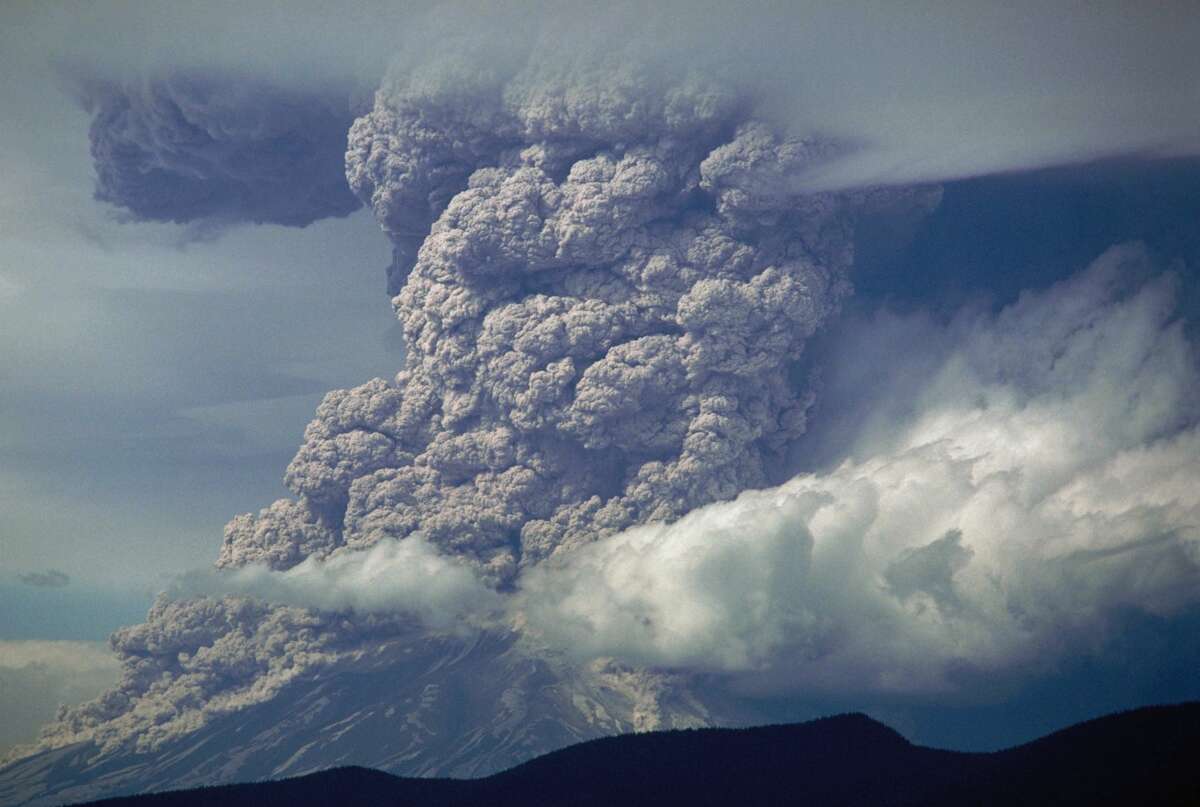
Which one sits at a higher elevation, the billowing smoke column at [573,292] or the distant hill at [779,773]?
the billowing smoke column at [573,292]

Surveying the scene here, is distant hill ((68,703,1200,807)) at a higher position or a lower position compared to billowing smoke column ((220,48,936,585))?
lower

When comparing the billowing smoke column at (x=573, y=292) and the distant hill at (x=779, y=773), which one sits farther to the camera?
the billowing smoke column at (x=573, y=292)

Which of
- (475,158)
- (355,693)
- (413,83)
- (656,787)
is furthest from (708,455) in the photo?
(656,787)

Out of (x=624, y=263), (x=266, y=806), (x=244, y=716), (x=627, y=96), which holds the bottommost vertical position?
(x=266, y=806)

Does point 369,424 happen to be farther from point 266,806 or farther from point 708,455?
point 266,806

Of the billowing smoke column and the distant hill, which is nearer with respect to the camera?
the distant hill

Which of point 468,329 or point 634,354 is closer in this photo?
point 634,354

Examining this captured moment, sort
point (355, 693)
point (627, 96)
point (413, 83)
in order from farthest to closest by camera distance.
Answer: point (355, 693) < point (413, 83) < point (627, 96)

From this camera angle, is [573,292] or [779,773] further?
[573,292]
